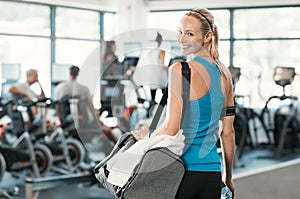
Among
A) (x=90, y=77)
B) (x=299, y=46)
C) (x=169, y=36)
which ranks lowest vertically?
(x=90, y=77)

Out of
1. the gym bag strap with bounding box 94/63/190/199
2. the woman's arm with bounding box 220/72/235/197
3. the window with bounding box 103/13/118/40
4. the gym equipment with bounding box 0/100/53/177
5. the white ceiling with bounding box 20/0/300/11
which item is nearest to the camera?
the gym bag strap with bounding box 94/63/190/199

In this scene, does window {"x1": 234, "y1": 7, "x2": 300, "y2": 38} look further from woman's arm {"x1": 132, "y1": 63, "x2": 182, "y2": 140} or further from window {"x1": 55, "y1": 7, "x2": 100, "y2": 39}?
woman's arm {"x1": 132, "y1": 63, "x2": 182, "y2": 140}

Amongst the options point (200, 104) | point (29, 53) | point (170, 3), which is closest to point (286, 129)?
point (170, 3)

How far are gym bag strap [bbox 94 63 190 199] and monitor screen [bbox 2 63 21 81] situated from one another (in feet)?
19.4

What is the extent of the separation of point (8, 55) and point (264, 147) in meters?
4.92

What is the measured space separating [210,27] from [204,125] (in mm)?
282

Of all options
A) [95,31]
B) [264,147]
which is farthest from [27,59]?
[264,147]

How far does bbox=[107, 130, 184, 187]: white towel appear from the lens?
1.31 meters

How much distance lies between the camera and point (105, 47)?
1.47 m

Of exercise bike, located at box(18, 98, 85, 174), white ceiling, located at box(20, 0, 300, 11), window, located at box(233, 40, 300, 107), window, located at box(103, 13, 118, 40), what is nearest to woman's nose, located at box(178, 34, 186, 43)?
exercise bike, located at box(18, 98, 85, 174)

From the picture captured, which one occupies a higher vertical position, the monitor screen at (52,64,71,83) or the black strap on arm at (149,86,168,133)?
the monitor screen at (52,64,71,83)

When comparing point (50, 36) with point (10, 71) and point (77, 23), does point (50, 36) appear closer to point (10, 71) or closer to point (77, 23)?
point (77, 23)

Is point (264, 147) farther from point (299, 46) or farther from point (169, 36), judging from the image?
point (169, 36)

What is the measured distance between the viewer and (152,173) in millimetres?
1308
